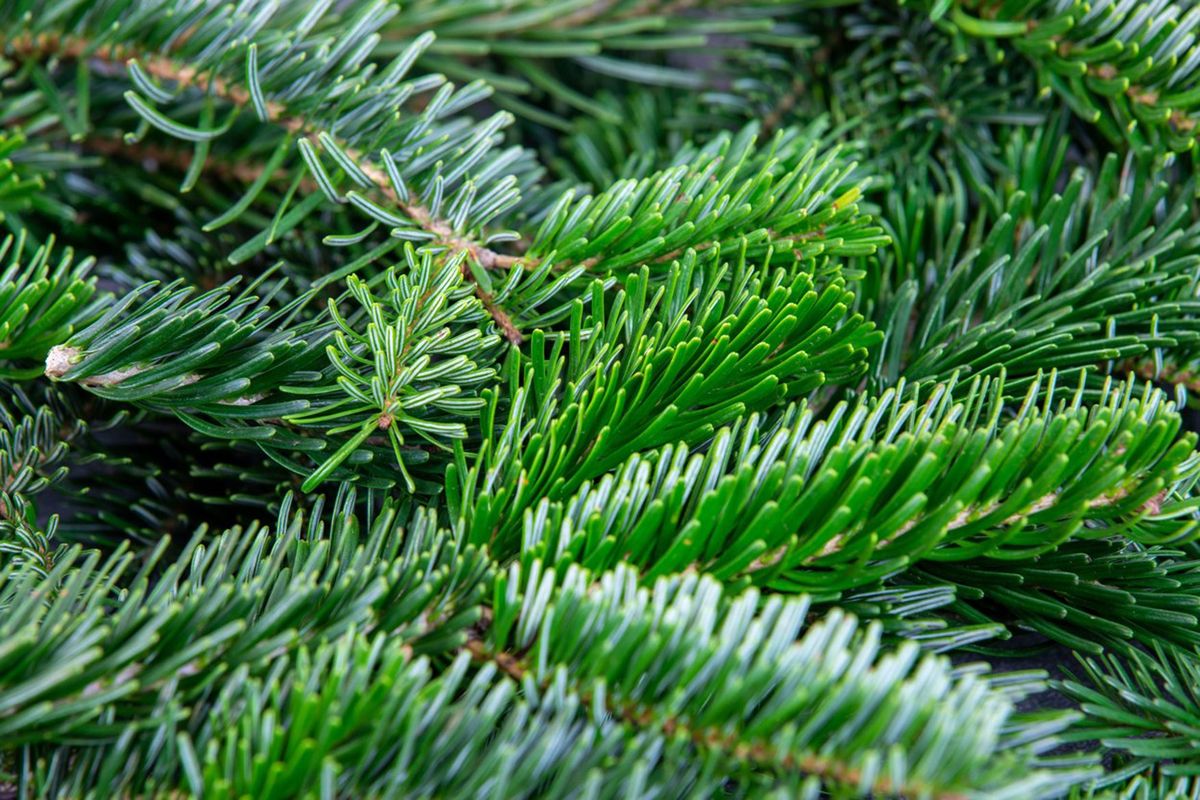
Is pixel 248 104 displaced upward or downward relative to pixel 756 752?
upward

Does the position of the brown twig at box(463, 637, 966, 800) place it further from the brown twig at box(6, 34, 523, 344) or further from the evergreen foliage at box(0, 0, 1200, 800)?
the brown twig at box(6, 34, 523, 344)

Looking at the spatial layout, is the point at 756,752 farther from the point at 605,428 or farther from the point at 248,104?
the point at 248,104

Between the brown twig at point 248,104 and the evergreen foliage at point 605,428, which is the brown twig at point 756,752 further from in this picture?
the brown twig at point 248,104

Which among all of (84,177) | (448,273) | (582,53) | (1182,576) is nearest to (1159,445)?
(1182,576)

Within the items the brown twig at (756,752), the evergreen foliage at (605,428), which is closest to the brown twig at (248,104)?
the evergreen foliage at (605,428)

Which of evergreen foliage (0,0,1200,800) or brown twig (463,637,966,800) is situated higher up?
evergreen foliage (0,0,1200,800)

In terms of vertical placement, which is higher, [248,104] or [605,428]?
[248,104]

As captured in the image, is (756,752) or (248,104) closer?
(756,752)

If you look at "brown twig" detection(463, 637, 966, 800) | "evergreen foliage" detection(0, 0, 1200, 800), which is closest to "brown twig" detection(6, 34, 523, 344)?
"evergreen foliage" detection(0, 0, 1200, 800)

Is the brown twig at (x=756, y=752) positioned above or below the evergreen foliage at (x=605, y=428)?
below

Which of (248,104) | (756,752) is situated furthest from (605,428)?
(248,104)
